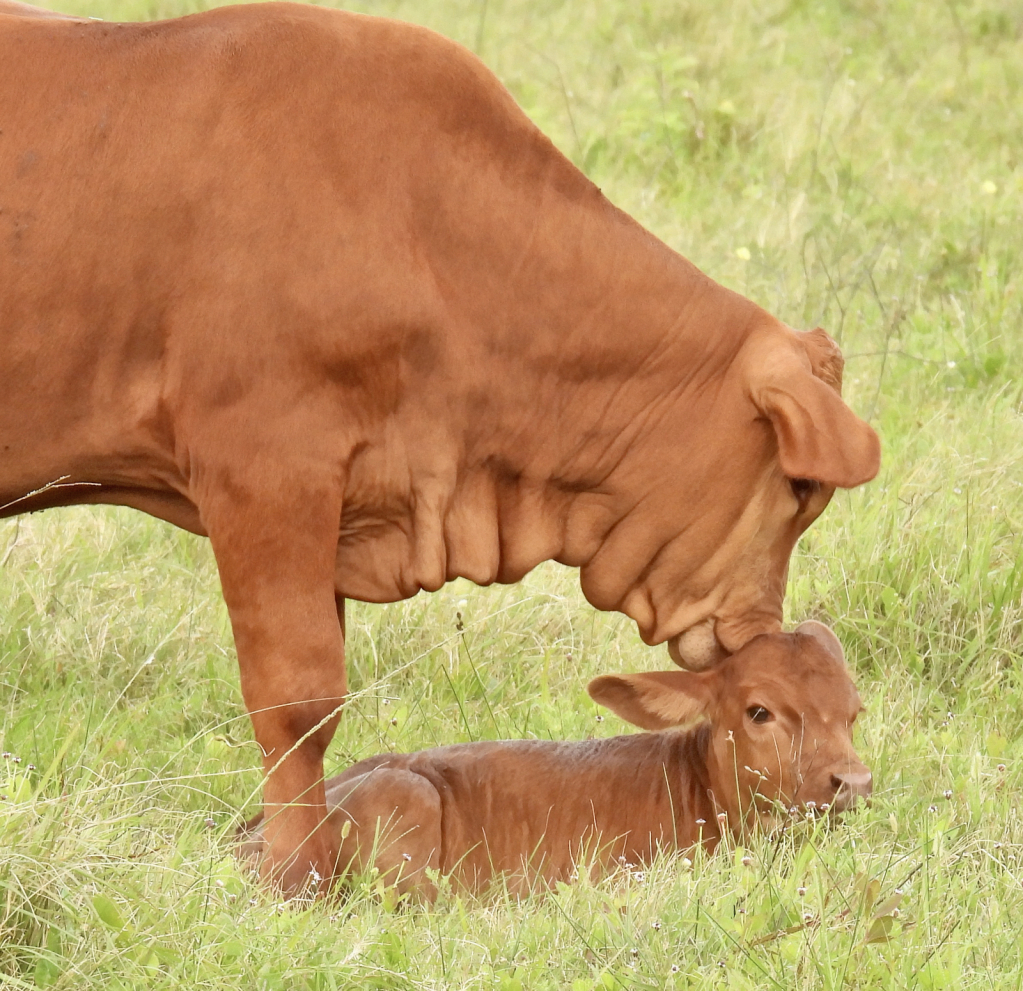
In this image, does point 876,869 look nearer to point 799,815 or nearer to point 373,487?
point 799,815

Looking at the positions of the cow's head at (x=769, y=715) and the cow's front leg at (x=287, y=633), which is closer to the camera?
the cow's front leg at (x=287, y=633)

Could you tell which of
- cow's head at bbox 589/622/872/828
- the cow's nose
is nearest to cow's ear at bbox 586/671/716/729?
cow's head at bbox 589/622/872/828

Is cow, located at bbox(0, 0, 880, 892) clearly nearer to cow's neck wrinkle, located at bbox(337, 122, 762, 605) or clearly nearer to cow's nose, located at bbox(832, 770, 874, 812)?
cow's neck wrinkle, located at bbox(337, 122, 762, 605)

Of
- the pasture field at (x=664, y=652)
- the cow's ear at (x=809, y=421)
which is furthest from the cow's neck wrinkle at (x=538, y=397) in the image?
the pasture field at (x=664, y=652)

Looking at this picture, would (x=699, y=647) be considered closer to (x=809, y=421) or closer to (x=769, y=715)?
(x=769, y=715)

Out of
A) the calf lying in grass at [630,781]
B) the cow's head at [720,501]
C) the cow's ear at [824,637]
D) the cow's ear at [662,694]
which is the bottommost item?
the calf lying in grass at [630,781]

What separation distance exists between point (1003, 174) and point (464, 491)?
5464 millimetres

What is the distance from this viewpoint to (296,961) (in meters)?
3.56

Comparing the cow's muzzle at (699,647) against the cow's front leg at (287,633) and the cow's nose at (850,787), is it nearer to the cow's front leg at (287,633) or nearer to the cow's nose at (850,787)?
the cow's nose at (850,787)

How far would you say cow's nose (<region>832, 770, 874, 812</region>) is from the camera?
4383 mm

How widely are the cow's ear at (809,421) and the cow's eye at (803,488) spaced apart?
0.12 metres

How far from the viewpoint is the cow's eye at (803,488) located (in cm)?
464

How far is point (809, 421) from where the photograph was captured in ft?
14.5

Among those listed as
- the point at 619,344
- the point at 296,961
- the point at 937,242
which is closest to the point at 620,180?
Result: the point at 937,242
